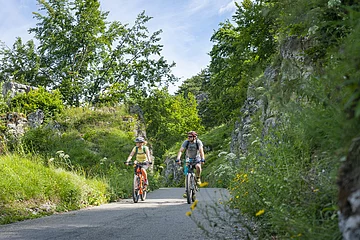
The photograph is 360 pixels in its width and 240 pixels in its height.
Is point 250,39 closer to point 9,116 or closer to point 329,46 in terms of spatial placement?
point 329,46

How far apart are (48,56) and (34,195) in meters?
23.3

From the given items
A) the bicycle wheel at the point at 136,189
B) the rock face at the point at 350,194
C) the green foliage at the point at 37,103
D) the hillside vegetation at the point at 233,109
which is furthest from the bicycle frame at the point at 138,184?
the rock face at the point at 350,194

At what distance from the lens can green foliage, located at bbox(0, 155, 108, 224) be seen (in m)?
8.65

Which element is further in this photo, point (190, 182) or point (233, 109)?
point (233, 109)

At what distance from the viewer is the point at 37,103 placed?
23.1m

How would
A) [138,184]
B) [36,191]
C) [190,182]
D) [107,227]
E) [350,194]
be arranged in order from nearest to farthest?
[350,194]
[107,227]
[36,191]
[190,182]
[138,184]

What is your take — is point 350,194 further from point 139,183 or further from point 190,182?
point 139,183

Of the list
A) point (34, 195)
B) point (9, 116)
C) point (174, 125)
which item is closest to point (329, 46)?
point (34, 195)

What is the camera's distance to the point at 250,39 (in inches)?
586

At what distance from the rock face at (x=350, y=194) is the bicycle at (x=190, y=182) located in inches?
386

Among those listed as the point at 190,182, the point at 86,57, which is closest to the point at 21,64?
the point at 86,57

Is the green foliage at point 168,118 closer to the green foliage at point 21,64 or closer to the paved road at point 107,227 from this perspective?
the green foliage at point 21,64

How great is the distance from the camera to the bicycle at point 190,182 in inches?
456

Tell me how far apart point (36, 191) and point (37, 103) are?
14.5m
